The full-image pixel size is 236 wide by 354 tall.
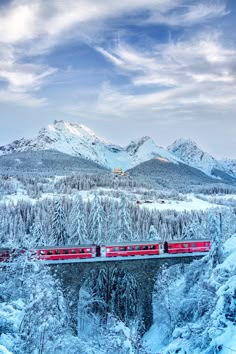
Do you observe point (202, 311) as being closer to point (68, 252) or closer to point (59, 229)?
point (68, 252)

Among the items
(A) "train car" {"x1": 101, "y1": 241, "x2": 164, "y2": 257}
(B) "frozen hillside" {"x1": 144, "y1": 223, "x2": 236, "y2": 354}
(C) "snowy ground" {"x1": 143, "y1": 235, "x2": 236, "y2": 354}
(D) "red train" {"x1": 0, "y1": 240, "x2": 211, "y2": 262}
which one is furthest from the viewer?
(A) "train car" {"x1": 101, "y1": 241, "x2": 164, "y2": 257}

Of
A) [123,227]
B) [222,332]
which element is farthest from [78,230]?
[222,332]

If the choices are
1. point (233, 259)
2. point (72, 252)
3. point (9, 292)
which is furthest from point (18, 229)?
point (233, 259)

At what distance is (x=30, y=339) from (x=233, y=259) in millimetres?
12150

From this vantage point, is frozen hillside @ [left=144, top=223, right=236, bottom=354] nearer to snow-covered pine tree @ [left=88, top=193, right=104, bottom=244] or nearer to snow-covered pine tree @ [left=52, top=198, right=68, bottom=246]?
snow-covered pine tree @ [left=88, top=193, right=104, bottom=244]

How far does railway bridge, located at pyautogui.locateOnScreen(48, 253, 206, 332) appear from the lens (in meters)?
36.0

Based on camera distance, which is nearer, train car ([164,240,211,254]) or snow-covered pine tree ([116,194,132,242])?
train car ([164,240,211,254])

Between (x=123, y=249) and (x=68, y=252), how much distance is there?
5.55m

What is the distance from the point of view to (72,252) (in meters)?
36.8

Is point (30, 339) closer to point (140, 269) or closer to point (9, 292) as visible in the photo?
point (9, 292)

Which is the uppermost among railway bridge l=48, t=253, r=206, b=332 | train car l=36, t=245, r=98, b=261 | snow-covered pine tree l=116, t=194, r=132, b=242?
snow-covered pine tree l=116, t=194, r=132, b=242

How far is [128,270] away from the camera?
38.3 meters

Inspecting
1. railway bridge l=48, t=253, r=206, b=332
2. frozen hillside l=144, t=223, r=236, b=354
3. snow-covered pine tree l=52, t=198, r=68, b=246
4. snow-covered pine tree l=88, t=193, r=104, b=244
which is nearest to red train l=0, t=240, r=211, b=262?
railway bridge l=48, t=253, r=206, b=332

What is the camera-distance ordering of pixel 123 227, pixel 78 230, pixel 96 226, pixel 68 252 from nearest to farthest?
pixel 68 252
pixel 123 227
pixel 78 230
pixel 96 226
